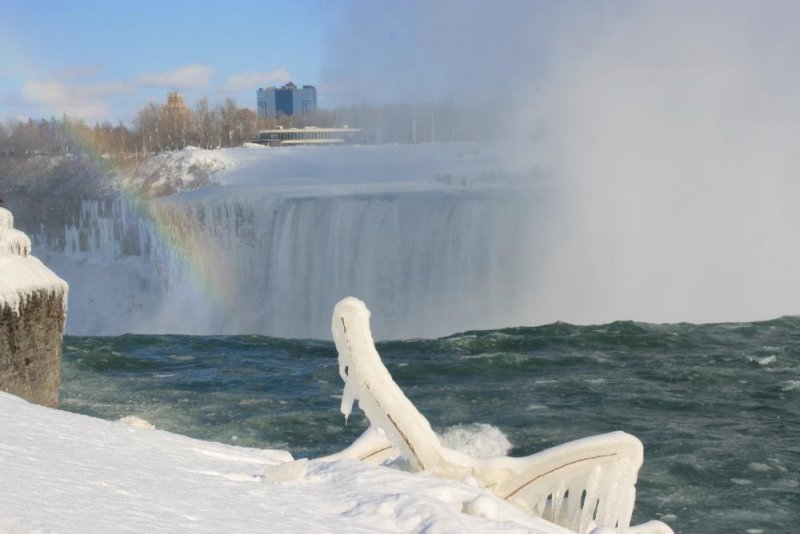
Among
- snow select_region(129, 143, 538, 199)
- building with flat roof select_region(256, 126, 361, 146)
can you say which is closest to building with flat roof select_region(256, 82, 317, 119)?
building with flat roof select_region(256, 126, 361, 146)

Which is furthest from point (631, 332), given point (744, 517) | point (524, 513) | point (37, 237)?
point (37, 237)

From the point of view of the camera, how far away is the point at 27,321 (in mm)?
8656

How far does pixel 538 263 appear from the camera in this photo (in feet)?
89.7

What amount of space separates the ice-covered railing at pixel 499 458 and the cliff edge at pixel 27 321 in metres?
4.38

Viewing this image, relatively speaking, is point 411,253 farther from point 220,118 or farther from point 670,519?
point 220,118

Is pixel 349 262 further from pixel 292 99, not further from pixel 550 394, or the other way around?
pixel 292 99

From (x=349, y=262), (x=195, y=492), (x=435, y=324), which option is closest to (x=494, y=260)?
(x=435, y=324)

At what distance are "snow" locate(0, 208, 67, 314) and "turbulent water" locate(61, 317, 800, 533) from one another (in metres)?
3.75

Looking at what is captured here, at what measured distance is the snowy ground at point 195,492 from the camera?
11.5 feet

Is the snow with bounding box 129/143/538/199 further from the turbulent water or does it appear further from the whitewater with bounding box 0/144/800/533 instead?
the turbulent water

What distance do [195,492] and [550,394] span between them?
10.7 metres

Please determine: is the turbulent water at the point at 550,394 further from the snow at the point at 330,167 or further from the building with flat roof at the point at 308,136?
the building with flat roof at the point at 308,136

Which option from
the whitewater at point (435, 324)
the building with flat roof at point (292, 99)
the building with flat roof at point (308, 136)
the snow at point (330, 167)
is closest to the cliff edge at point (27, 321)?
the whitewater at point (435, 324)

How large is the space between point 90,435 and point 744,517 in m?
6.44
